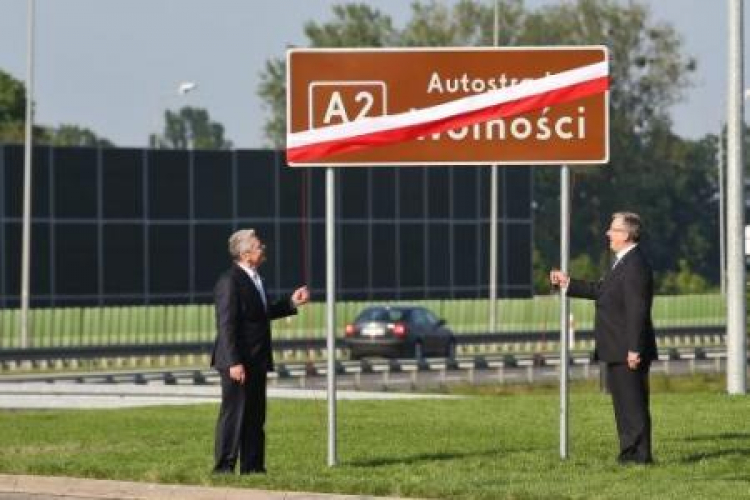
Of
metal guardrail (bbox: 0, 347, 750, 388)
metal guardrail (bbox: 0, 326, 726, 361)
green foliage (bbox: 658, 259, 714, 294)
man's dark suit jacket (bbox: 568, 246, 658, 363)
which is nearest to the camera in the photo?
man's dark suit jacket (bbox: 568, 246, 658, 363)

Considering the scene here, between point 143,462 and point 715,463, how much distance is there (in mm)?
3890

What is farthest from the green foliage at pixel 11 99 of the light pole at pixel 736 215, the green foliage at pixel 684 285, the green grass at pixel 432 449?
the green grass at pixel 432 449

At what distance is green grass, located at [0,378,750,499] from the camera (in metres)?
15.4

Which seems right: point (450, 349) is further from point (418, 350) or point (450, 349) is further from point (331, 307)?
point (331, 307)

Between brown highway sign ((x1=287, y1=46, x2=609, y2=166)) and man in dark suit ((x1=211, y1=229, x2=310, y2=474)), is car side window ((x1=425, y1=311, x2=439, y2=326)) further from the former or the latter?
man in dark suit ((x1=211, y1=229, x2=310, y2=474))

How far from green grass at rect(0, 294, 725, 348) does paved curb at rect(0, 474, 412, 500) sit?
126ft

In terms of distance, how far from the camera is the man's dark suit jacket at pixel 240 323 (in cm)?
1598

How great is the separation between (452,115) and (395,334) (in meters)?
32.9

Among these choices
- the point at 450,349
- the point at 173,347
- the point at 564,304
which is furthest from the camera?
the point at 450,349

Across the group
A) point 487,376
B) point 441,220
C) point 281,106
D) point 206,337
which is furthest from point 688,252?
point 487,376

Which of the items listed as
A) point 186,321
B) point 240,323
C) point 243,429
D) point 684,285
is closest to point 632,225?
point 240,323

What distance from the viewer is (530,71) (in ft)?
55.2

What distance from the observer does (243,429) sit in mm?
16312

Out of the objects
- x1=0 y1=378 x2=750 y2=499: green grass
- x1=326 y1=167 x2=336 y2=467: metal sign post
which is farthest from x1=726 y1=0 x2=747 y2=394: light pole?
x1=326 y1=167 x2=336 y2=467: metal sign post
